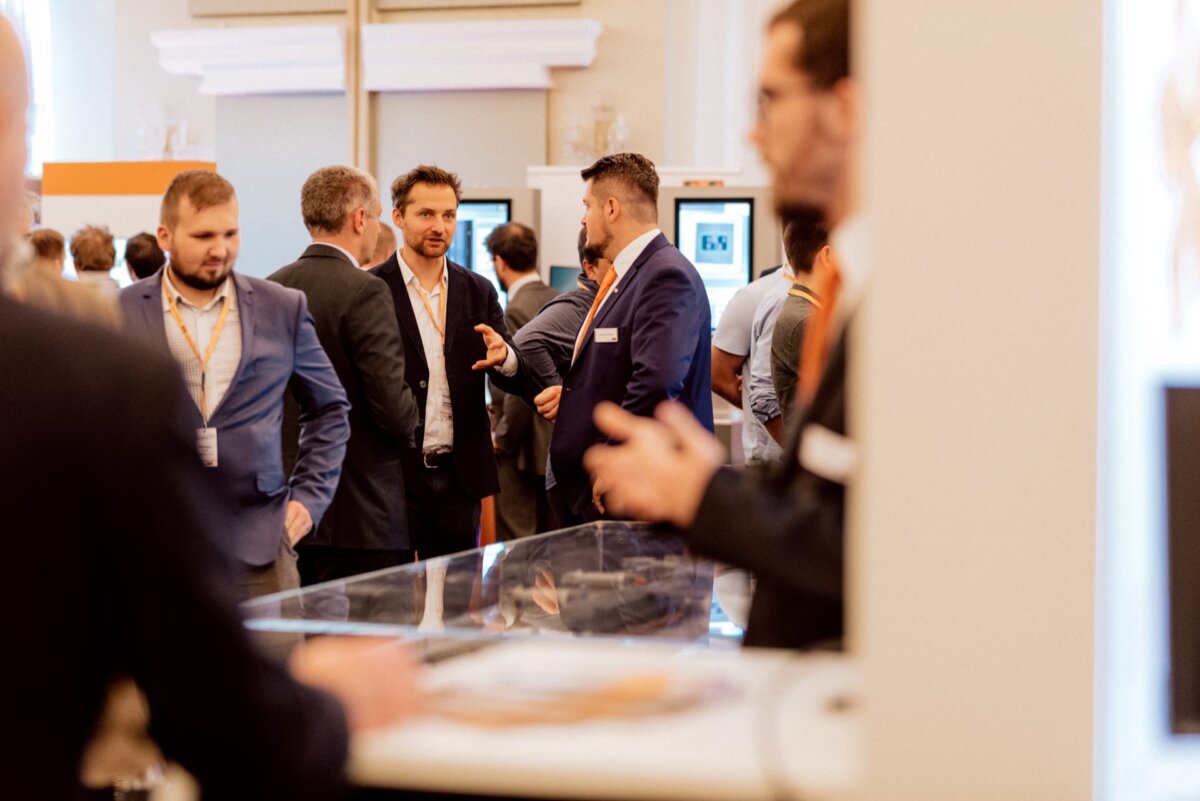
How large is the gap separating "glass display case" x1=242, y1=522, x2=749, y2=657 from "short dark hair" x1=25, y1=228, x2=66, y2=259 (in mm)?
3606

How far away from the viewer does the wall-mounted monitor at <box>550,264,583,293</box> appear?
712cm

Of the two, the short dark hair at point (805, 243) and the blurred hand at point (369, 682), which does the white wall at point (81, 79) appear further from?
the blurred hand at point (369, 682)

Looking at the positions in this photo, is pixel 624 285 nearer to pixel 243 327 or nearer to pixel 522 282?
pixel 243 327

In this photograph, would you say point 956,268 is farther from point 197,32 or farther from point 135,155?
point 135,155

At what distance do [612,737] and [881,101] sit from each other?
0.45 metres

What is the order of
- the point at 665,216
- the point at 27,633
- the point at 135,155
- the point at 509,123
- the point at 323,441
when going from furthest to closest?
the point at 135,155
the point at 509,123
the point at 665,216
the point at 323,441
the point at 27,633

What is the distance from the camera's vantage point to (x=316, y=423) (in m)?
3.24

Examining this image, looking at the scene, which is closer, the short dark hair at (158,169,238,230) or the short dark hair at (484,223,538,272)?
the short dark hair at (158,169,238,230)

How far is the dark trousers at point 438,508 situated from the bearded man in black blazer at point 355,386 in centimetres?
13

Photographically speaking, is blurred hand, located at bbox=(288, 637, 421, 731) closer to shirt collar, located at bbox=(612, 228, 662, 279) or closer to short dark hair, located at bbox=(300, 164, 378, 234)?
shirt collar, located at bbox=(612, 228, 662, 279)

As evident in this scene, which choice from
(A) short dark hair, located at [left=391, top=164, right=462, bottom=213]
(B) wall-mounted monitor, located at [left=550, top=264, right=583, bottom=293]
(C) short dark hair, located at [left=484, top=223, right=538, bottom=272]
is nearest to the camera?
(A) short dark hair, located at [left=391, top=164, right=462, bottom=213]

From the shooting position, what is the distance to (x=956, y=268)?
844 millimetres

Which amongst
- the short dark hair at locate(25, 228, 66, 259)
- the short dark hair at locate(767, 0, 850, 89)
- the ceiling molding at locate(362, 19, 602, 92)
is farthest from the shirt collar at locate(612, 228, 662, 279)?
the ceiling molding at locate(362, 19, 602, 92)

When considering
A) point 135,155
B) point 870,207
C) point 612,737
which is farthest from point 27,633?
point 135,155
